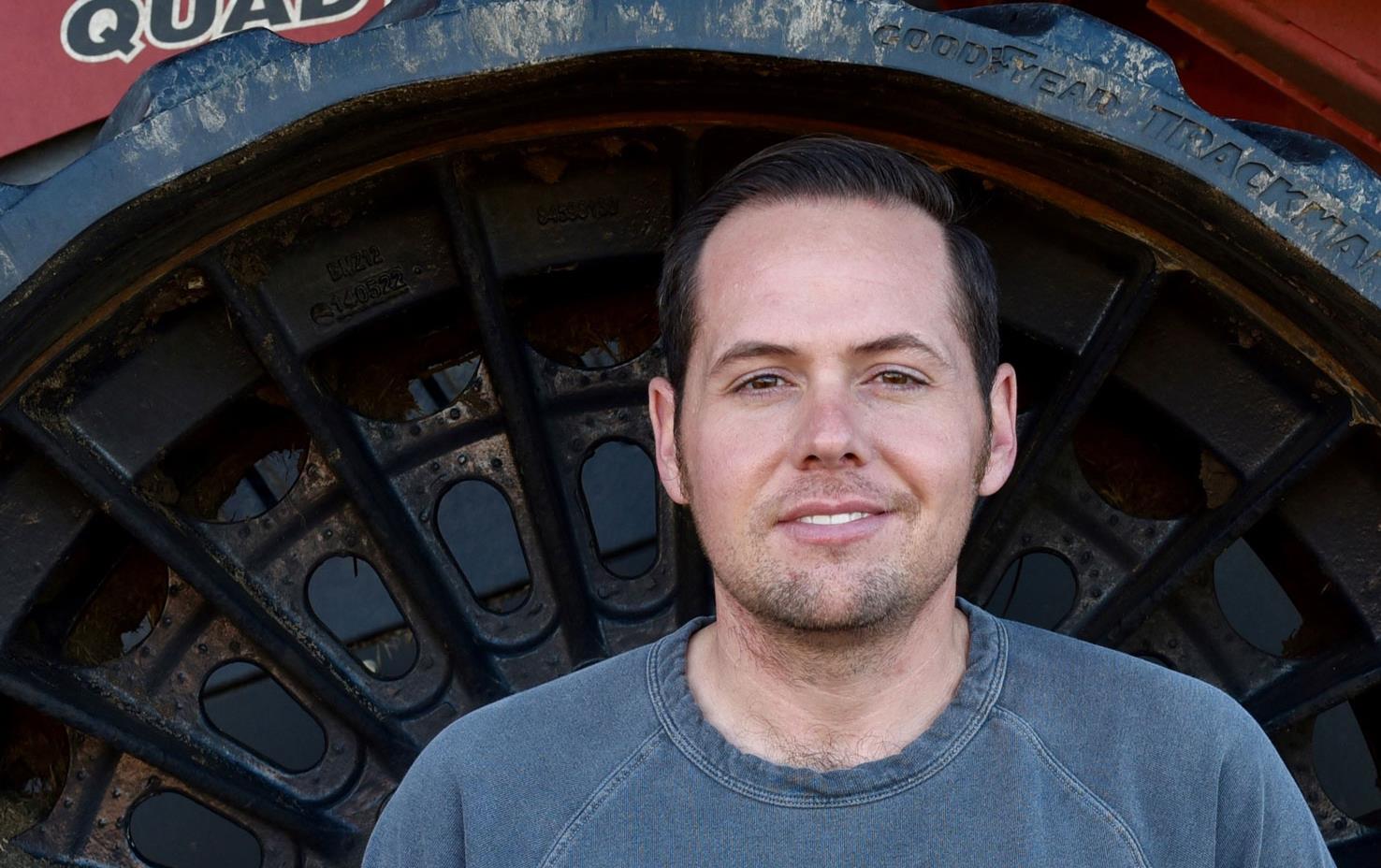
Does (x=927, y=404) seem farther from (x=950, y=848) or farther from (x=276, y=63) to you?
(x=276, y=63)

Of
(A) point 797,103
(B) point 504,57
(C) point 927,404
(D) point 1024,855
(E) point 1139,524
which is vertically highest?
(B) point 504,57

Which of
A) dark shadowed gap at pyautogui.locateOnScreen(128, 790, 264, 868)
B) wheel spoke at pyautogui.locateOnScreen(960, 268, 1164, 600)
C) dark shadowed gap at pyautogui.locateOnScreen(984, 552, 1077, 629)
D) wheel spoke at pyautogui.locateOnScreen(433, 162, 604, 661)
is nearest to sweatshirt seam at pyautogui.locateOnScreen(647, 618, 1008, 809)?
wheel spoke at pyautogui.locateOnScreen(960, 268, 1164, 600)

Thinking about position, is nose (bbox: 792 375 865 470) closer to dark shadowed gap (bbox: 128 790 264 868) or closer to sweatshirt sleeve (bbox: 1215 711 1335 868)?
sweatshirt sleeve (bbox: 1215 711 1335 868)

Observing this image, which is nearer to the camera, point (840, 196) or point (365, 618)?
point (840, 196)

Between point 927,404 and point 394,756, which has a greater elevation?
point 927,404

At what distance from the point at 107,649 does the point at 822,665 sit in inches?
75.4

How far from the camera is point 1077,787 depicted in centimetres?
202

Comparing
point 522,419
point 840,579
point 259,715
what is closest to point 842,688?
point 840,579

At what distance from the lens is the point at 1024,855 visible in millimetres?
1965

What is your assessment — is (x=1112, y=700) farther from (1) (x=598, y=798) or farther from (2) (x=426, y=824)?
(2) (x=426, y=824)

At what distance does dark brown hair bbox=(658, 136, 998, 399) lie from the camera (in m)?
2.28

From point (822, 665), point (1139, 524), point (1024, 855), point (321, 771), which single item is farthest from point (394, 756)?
point (1139, 524)

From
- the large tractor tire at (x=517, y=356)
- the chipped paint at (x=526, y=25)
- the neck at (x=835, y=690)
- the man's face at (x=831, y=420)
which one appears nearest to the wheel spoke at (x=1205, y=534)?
the large tractor tire at (x=517, y=356)

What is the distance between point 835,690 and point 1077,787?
15.9 inches
